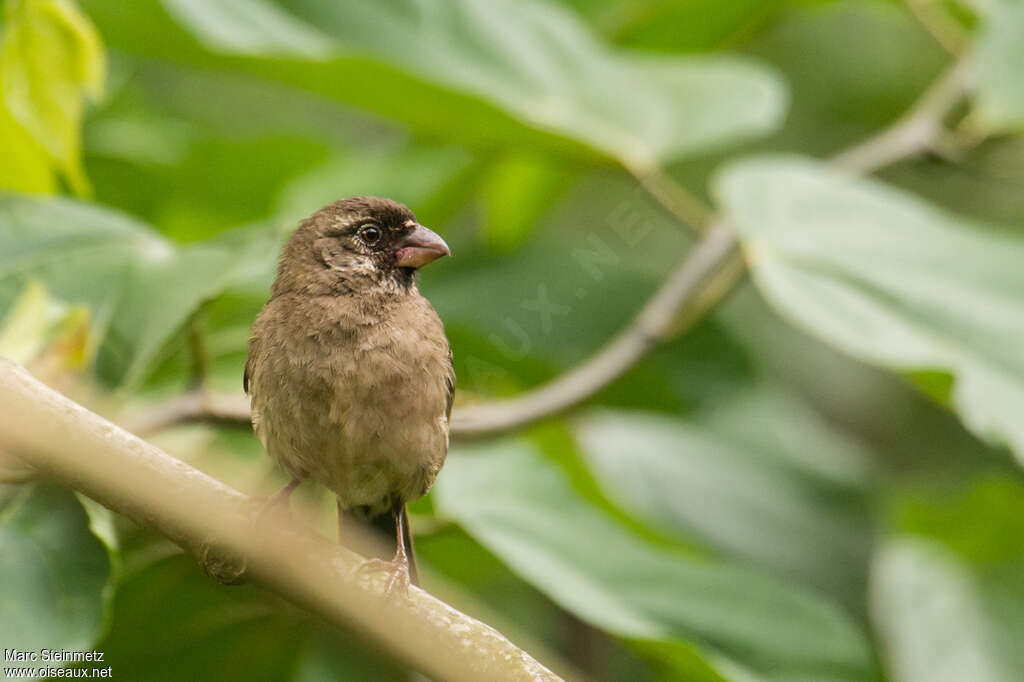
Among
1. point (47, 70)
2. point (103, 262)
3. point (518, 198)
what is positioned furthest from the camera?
point (518, 198)

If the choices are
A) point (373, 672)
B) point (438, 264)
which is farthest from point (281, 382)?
point (438, 264)

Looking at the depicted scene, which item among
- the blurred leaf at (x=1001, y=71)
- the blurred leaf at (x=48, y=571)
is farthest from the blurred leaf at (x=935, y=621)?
the blurred leaf at (x=48, y=571)

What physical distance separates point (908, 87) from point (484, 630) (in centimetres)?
454

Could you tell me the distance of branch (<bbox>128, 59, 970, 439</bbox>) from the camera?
212cm

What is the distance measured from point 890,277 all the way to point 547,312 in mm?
928

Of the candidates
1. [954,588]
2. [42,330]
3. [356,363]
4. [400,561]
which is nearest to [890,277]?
[954,588]

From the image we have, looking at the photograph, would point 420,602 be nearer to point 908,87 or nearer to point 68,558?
point 68,558

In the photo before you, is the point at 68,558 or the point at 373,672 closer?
the point at 68,558

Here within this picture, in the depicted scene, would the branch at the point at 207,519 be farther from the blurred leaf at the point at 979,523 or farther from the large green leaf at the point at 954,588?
the blurred leaf at the point at 979,523

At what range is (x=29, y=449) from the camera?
4.12 ft

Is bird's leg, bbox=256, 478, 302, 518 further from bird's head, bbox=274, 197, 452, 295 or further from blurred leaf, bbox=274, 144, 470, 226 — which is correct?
blurred leaf, bbox=274, 144, 470, 226

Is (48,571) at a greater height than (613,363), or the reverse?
(613,363)

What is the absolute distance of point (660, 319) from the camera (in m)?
2.64

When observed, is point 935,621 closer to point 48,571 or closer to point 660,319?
point 660,319
